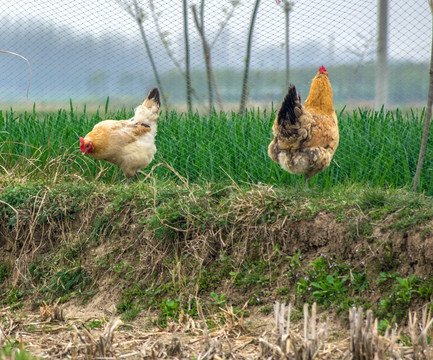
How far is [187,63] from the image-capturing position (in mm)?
6895

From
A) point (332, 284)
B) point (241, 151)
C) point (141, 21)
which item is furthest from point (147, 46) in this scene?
point (332, 284)

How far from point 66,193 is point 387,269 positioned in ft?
10.1

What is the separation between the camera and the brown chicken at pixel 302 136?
193 inches

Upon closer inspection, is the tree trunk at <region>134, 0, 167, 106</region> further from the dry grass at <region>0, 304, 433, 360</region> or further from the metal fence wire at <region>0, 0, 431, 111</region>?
the dry grass at <region>0, 304, 433, 360</region>

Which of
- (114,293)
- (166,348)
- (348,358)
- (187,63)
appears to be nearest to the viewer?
(348,358)

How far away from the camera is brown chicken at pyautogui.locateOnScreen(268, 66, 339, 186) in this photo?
489 cm

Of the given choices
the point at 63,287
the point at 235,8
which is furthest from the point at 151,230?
the point at 235,8

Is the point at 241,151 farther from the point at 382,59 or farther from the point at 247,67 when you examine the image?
the point at 382,59

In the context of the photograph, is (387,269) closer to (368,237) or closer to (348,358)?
(368,237)

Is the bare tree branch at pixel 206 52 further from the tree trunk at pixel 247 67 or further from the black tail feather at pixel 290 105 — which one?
the black tail feather at pixel 290 105

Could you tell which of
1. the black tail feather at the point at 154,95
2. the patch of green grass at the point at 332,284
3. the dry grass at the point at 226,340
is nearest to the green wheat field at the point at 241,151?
the black tail feather at the point at 154,95

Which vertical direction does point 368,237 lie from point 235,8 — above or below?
below

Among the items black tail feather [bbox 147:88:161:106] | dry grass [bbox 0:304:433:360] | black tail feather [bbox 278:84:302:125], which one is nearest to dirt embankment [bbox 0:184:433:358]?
dry grass [bbox 0:304:433:360]

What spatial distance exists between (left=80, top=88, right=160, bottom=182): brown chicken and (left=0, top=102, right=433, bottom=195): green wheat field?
0.25m
